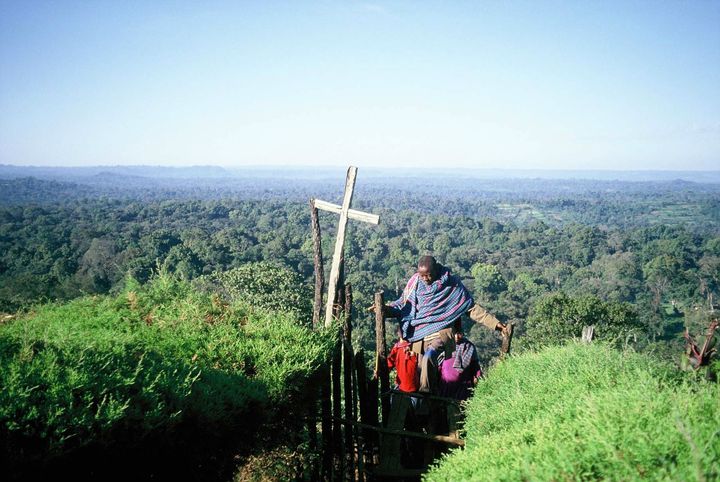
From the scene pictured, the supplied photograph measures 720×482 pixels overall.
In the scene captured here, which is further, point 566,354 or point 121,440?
point 566,354

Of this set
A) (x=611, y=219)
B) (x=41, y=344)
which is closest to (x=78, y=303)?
(x=41, y=344)

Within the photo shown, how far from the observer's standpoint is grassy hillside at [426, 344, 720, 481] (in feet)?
7.00

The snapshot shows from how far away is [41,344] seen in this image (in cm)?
288

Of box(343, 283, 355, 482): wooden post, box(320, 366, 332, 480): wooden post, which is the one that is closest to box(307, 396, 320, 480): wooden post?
box(320, 366, 332, 480): wooden post

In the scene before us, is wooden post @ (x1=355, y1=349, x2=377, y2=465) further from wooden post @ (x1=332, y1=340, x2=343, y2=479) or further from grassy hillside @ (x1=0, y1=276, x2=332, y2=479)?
grassy hillside @ (x1=0, y1=276, x2=332, y2=479)

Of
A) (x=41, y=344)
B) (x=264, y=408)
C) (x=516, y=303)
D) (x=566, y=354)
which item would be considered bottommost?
(x=516, y=303)

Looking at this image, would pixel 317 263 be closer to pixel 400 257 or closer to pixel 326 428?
pixel 326 428

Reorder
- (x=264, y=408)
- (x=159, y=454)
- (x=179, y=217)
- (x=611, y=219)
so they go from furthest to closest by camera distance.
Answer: (x=611, y=219) < (x=179, y=217) < (x=264, y=408) < (x=159, y=454)

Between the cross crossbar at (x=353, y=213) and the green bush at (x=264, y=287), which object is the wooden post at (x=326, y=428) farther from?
the green bush at (x=264, y=287)

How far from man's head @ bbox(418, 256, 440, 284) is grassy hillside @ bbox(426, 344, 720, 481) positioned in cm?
204

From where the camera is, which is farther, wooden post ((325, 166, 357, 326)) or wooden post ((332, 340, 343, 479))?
wooden post ((325, 166, 357, 326))

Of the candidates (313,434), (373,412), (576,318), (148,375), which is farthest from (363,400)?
(576,318)

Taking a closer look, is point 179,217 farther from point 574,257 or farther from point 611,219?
point 611,219

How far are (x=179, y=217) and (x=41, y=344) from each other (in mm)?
101192
